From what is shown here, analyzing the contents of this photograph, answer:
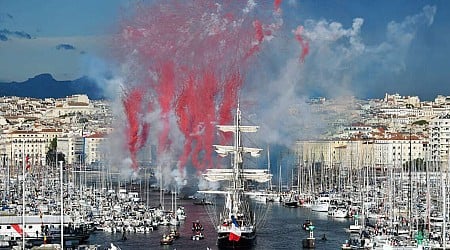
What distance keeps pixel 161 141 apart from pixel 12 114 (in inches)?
1807

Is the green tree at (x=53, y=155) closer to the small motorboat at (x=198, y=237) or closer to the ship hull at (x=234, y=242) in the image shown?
the small motorboat at (x=198, y=237)

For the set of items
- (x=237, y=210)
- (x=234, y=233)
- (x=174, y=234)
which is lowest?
(x=174, y=234)

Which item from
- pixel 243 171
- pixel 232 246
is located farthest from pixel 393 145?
pixel 232 246

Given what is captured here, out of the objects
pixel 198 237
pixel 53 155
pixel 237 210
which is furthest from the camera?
pixel 53 155

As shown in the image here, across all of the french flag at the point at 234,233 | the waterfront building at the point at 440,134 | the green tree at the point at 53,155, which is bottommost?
the french flag at the point at 234,233

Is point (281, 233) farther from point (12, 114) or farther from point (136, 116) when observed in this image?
point (12, 114)

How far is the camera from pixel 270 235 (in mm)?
27312

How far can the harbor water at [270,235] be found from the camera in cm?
2486

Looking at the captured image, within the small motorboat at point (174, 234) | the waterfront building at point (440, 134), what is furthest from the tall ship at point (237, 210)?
the waterfront building at point (440, 134)

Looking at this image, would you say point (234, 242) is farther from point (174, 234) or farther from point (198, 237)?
point (174, 234)

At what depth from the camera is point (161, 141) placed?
47.5 meters

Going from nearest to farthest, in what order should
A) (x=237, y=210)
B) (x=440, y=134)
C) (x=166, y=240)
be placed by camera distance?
1. (x=166, y=240)
2. (x=237, y=210)
3. (x=440, y=134)

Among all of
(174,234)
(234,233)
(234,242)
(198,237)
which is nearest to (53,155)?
(174,234)

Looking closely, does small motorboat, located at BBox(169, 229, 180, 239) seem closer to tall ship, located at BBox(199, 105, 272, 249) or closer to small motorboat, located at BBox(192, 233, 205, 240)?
small motorboat, located at BBox(192, 233, 205, 240)
